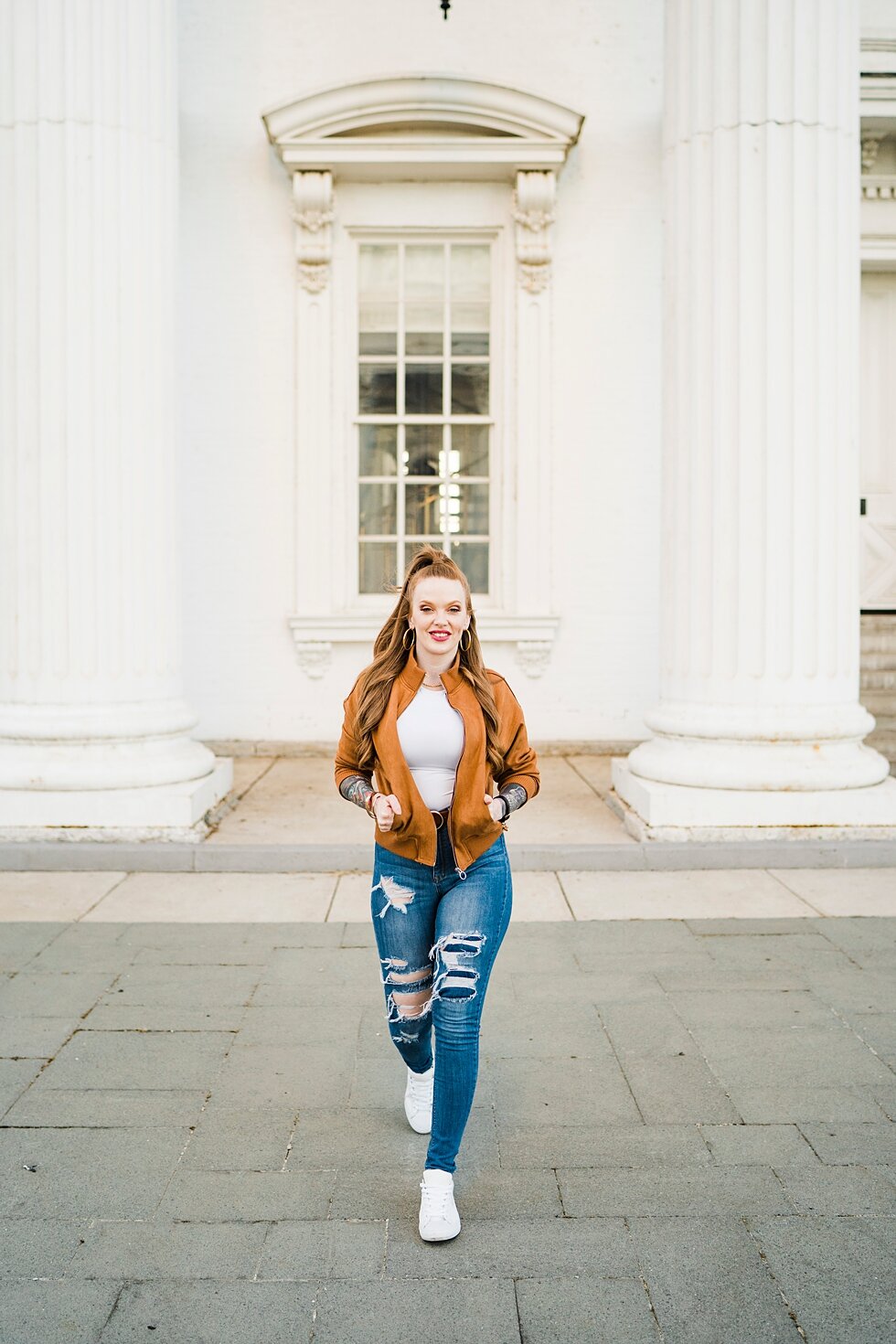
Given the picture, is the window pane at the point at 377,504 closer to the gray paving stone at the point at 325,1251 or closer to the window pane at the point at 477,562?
the window pane at the point at 477,562

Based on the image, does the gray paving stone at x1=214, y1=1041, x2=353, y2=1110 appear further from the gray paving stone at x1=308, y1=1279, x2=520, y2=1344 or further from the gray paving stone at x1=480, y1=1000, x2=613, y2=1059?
the gray paving stone at x1=308, y1=1279, x2=520, y2=1344

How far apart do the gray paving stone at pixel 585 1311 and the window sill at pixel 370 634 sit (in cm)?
664

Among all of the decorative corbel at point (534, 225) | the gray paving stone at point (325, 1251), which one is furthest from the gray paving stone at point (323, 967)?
the decorative corbel at point (534, 225)

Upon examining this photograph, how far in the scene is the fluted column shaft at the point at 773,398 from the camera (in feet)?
20.1

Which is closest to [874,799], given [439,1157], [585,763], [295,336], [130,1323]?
[585,763]

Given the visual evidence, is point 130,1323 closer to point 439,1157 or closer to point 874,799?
point 439,1157

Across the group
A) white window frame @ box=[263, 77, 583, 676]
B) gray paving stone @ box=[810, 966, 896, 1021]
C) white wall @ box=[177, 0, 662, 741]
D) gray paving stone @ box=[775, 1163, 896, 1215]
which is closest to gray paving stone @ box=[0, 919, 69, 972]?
gray paving stone @ box=[775, 1163, 896, 1215]

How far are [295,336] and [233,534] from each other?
1.65m

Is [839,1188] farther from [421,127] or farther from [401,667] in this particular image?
[421,127]

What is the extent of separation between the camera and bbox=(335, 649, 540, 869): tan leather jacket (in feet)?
8.74

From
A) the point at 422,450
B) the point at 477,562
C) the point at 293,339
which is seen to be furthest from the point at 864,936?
the point at 293,339

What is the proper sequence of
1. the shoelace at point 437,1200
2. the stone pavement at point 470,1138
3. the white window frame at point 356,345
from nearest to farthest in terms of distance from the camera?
1. the stone pavement at point 470,1138
2. the shoelace at point 437,1200
3. the white window frame at point 356,345

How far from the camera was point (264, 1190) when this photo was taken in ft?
8.96

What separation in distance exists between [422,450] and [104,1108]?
22.2ft
